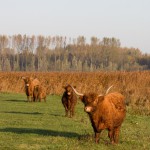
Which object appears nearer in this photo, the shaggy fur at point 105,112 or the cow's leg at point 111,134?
the shaggy fur at point 105,112

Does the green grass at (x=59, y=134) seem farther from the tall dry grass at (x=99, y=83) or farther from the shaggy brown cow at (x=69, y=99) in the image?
the tall dry grass at (x=99, y=83)

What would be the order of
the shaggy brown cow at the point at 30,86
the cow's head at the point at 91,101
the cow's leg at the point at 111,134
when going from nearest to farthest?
the cow's head at the point at 91,101 → the cow's leg at the point at 111,134 → the shaggy brown cow at the point at 30,86

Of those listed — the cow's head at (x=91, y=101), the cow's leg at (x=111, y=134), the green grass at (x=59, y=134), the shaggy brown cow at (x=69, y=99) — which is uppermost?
the cow's head at (x=91, y=101)

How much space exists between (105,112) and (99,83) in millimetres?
25848

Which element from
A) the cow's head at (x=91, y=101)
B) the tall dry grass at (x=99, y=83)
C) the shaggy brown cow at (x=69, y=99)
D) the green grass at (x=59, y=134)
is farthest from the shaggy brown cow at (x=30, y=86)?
the cow's head at (x=91, y=101)

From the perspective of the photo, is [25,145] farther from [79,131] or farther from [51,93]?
[51,93]

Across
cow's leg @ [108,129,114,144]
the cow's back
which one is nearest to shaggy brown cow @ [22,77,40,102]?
the cow's back

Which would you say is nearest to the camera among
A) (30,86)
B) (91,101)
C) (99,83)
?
(91,101)

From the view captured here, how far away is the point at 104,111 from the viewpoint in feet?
38.6

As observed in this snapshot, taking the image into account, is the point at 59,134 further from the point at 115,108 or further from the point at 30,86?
the point at 30,86

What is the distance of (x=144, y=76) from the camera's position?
35.4 m

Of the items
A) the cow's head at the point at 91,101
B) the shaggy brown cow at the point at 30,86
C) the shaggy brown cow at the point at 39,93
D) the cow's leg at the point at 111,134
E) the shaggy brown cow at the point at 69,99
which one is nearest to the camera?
the cow's head at the point at 91,101

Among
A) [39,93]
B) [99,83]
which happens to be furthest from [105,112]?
[99,83]

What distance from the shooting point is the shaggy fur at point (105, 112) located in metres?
11.4
